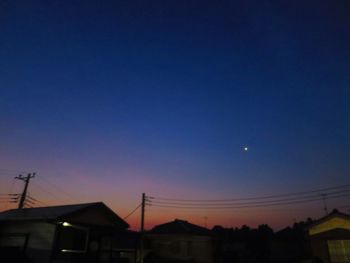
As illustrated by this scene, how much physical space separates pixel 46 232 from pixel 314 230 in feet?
82.6

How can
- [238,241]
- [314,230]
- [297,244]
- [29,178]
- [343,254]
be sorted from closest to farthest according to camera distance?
[343,254] < [314,230] < [29,178] < [297,244] < [238,241]

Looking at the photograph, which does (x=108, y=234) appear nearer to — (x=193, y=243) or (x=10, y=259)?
(x=10, y=259)

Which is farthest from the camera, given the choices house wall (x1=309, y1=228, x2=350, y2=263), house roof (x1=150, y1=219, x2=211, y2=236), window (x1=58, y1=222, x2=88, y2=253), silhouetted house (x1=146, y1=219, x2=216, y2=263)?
house roof (x1=150, y1=219, x2=211, y2=236)

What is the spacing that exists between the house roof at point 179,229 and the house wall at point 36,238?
22.5m

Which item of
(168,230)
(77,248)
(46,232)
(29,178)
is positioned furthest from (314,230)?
(29,178)

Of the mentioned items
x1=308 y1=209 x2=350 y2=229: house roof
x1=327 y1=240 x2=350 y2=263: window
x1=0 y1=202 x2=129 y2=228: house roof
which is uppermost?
x1=308 y1=209 x2=350 y2=229: house roof

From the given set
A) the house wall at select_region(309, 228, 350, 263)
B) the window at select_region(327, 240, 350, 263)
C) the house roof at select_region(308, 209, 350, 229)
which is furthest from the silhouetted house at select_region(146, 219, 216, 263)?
the window at select_region(327, 240, 350, 263)

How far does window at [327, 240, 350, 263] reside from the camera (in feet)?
83.9

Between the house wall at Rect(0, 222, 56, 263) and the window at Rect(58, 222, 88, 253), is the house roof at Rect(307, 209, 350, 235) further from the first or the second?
the house wall at Rect(0, 222, 56, 263)

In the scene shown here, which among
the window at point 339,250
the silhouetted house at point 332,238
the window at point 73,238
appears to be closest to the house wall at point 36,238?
the window at point 73,238

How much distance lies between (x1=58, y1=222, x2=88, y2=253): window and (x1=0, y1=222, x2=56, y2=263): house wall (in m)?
0.75

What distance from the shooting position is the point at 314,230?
Answer: 92.7 ft

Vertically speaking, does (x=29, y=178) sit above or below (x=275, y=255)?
above

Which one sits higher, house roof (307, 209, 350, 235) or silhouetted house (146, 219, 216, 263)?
house roof (307, 209, 350, 235)
